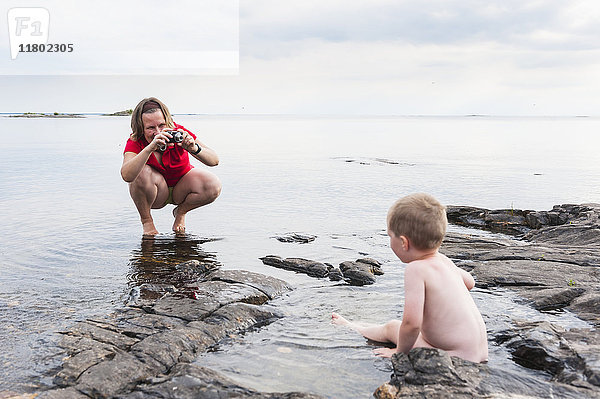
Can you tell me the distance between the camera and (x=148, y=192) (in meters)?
7.74

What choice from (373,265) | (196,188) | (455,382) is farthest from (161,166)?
(455,382)

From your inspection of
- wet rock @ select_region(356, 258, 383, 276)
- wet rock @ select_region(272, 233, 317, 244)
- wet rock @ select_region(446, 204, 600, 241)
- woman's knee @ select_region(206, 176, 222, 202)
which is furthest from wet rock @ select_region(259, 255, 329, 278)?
wet rock @ select_region(446, 204, 600, 241)

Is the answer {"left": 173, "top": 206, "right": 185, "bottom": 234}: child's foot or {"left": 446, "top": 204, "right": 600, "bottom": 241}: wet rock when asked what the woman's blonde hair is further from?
{"left": 446, "top": 204, "right": 600, "bottom": 241}: wet rock

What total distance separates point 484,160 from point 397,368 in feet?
72.5

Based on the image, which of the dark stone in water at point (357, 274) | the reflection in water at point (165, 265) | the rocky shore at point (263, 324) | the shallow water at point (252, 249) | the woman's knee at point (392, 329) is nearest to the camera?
the rocky shore at point (263, 324)

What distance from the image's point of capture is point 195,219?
388 inches

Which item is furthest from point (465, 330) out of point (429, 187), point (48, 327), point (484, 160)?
point (484, 160)

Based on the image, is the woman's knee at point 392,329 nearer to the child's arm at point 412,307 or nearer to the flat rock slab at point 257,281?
the child's arm at point 412,307

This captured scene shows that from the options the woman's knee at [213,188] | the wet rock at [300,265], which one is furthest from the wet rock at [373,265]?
the woman's knee at [213,188]

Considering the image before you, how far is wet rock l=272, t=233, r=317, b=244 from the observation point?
8125mm

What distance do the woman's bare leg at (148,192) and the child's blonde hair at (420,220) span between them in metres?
4.73

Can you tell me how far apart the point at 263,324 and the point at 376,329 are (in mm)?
945

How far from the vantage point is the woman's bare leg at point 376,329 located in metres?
4.17

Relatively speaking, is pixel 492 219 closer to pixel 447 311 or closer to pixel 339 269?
pixel 339 269
